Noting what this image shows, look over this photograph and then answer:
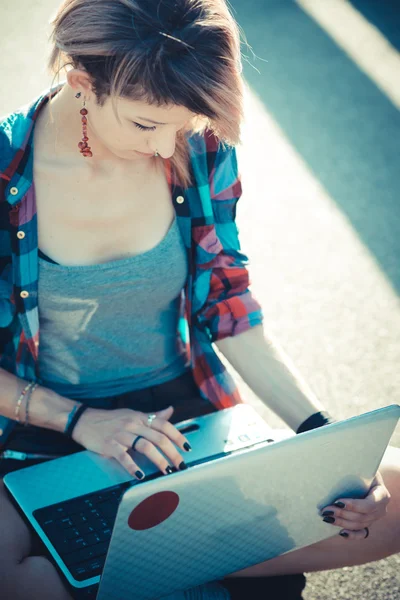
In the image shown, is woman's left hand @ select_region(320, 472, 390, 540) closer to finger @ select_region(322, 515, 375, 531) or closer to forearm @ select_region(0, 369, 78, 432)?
finger @ select_region(322, 515, 375, 531)

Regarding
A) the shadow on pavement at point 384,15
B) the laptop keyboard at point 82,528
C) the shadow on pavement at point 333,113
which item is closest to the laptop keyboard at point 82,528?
the laptop keyboard at point 82,528

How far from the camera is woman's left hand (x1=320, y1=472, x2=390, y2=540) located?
1031 millimetres

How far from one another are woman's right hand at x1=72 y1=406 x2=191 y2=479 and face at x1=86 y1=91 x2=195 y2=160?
419 millimetres

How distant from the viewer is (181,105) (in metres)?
0.98

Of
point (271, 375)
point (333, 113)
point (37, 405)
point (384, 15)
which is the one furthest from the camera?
point (384, 15)

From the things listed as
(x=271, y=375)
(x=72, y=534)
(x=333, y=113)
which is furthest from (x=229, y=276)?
(x=333, y=113)

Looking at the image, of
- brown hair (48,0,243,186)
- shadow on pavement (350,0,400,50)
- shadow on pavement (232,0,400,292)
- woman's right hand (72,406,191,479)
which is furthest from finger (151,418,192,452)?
shadow on pavement (350,0,400,50)

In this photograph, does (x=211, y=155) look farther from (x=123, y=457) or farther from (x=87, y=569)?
(x=87, y=569)

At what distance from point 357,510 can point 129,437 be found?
1.19 ft

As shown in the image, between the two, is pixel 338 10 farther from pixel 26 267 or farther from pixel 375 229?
pixel 26 267

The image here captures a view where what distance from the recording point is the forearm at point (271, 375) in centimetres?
121

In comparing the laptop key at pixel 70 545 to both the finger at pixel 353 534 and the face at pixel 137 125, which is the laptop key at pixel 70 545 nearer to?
the finger at pixel 353 534

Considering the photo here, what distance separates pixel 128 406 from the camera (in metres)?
1.24

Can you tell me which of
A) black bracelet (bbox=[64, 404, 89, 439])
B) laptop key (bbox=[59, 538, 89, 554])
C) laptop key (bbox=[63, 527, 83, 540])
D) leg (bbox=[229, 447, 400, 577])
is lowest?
leg (bbox=[229, 447, 400, 577])
